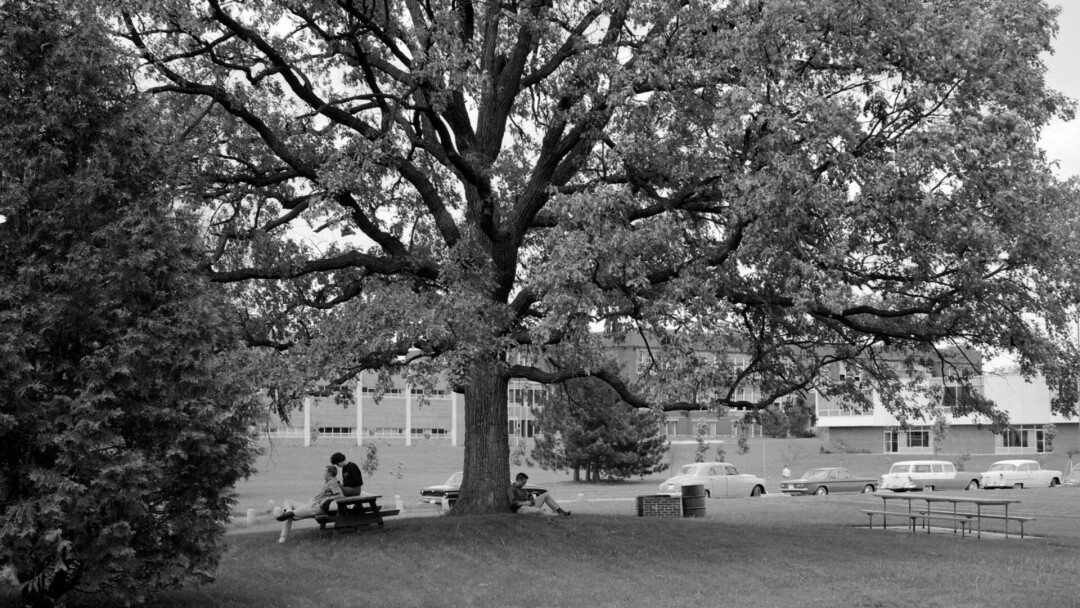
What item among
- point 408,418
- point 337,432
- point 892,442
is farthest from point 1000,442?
point 337,432

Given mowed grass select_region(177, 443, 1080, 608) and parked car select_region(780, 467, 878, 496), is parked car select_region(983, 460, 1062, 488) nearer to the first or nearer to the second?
parked car select_region(780, 467, 878, 496)

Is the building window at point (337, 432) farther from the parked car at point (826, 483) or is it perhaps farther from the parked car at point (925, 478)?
the parked car at point (925, 478)

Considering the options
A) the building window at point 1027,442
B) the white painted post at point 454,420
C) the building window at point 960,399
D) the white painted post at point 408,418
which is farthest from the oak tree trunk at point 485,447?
the building window at point 1027,442

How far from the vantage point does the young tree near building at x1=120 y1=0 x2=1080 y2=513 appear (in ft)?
41.6

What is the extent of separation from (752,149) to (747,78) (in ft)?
3.11

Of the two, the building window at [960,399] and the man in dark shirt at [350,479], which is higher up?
the building window at [960,399]

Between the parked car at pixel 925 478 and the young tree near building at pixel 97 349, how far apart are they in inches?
1548

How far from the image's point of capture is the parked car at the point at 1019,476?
4659cm

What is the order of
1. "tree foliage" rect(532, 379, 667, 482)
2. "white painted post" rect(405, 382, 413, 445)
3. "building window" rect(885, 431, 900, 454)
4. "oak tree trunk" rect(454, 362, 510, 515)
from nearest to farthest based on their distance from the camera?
1. "oak tree trunk" rect(454, 362, 510, 515)
2. "tree foliage" rect(532, 379, 667, 482)
3. "white painted post" rect(405, 382, 413, 445)
4. "building window" rect(885, 431, 900, 454)

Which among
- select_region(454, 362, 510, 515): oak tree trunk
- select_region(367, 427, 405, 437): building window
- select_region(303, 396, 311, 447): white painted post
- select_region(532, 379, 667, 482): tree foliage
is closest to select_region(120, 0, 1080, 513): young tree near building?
select_region(454, 362, 510, 515): oak tree trunk

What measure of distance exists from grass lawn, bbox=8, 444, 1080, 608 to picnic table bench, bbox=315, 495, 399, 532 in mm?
186

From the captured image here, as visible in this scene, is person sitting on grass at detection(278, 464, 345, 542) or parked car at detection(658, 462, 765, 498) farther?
parked car at detection(658, 462, 765, 498)

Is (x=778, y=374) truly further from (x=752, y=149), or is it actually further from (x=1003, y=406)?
(x=1003, y=406)

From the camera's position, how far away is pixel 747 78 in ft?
41.4
